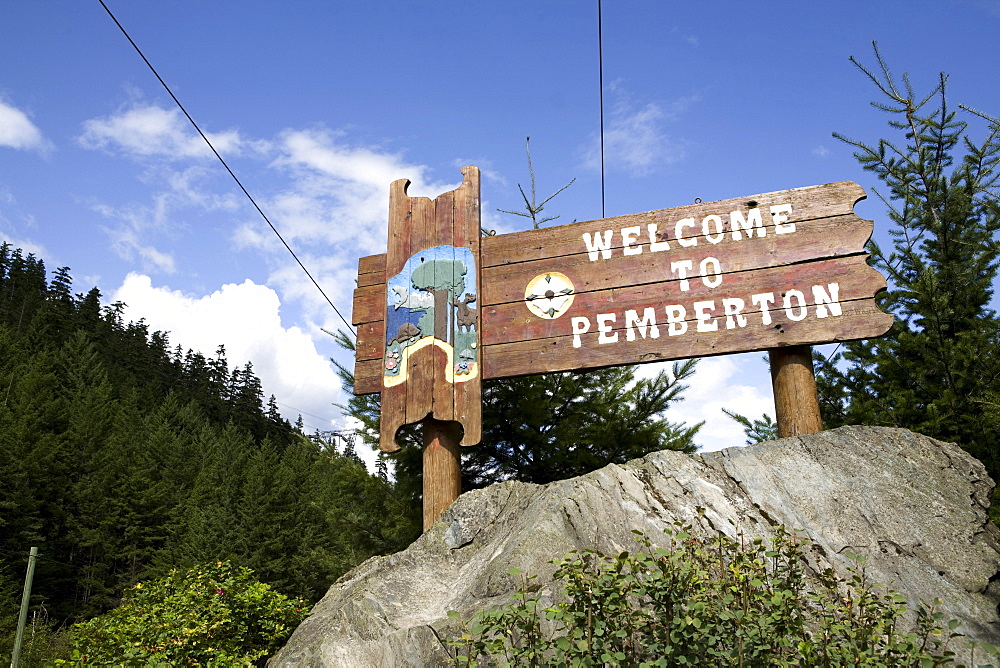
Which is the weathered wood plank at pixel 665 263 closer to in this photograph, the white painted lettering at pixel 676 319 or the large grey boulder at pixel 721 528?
the white painted lettering at pixel 676 319

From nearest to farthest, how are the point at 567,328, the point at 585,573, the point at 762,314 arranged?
the point at 585,573 → the point at 762,314 → the point at 567,328

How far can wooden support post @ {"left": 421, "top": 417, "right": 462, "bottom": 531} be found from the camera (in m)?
5.36

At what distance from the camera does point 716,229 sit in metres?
5.25

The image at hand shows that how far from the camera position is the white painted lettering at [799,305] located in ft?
16.1

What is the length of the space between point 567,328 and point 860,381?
146 inches

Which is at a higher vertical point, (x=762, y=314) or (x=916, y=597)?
(x=762, y=314)

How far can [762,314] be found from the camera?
4.98 metres

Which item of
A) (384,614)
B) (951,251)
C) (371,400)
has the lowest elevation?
(384,614)

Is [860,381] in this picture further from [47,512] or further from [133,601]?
[47,512]

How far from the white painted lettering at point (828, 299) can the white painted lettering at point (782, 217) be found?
49cm

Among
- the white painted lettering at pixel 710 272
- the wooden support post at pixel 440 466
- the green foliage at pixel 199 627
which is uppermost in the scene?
the white painted lettering at pixel 710 272

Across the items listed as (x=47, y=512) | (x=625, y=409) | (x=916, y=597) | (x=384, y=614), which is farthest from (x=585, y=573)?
(x=47, y=512)

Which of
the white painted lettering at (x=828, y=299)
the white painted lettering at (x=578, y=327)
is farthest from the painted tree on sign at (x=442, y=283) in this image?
the white painted lettering at (x=828, y=299)

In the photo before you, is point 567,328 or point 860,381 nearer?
point 567,328
